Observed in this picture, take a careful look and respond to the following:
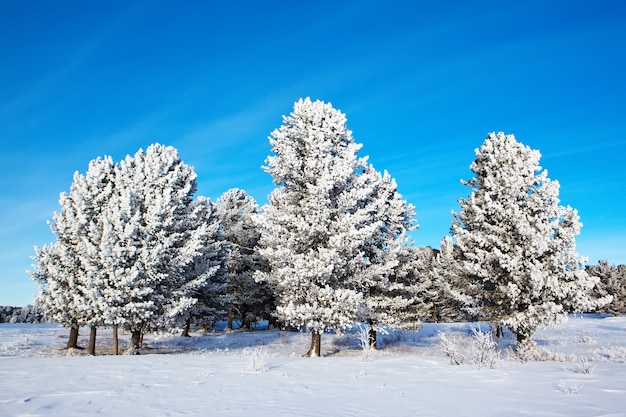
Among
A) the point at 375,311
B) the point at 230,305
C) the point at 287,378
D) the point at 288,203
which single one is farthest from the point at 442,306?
the point at 287,378

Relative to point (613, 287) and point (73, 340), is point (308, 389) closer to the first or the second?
point (73, 340)

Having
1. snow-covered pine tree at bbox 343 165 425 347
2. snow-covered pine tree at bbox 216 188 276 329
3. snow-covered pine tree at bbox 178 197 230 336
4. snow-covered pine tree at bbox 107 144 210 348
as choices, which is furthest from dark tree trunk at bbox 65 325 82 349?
snow-covered pine tree at bbox 343 165 425 347

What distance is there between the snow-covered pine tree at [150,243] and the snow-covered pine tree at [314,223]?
4.53 metres

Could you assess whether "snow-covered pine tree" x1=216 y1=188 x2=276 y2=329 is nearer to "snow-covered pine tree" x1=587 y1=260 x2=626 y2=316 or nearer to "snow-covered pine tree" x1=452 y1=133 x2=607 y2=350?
"snow-covered pine tree" x1=452 y1=133 x2=607 y2=350

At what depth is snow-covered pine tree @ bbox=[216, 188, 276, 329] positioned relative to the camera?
32.9m

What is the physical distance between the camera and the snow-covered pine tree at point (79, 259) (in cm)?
1778

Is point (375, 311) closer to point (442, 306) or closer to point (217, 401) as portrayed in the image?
point (217, 401)

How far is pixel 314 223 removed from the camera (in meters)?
17.2

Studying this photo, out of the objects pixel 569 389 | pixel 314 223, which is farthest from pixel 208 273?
pixel 569 389

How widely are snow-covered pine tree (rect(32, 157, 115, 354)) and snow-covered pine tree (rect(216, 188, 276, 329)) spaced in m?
12.8

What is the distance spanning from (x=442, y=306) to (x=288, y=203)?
47264 mm

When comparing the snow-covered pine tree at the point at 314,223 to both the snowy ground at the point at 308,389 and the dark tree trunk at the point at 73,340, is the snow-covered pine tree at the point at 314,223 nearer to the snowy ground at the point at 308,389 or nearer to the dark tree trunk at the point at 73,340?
the snowy ground at the point at 308,389

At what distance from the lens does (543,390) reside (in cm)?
721

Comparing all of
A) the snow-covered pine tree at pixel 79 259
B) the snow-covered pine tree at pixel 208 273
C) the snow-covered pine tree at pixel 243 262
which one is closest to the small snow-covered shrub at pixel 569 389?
the snow-covered pine tree at pixel 79 259
